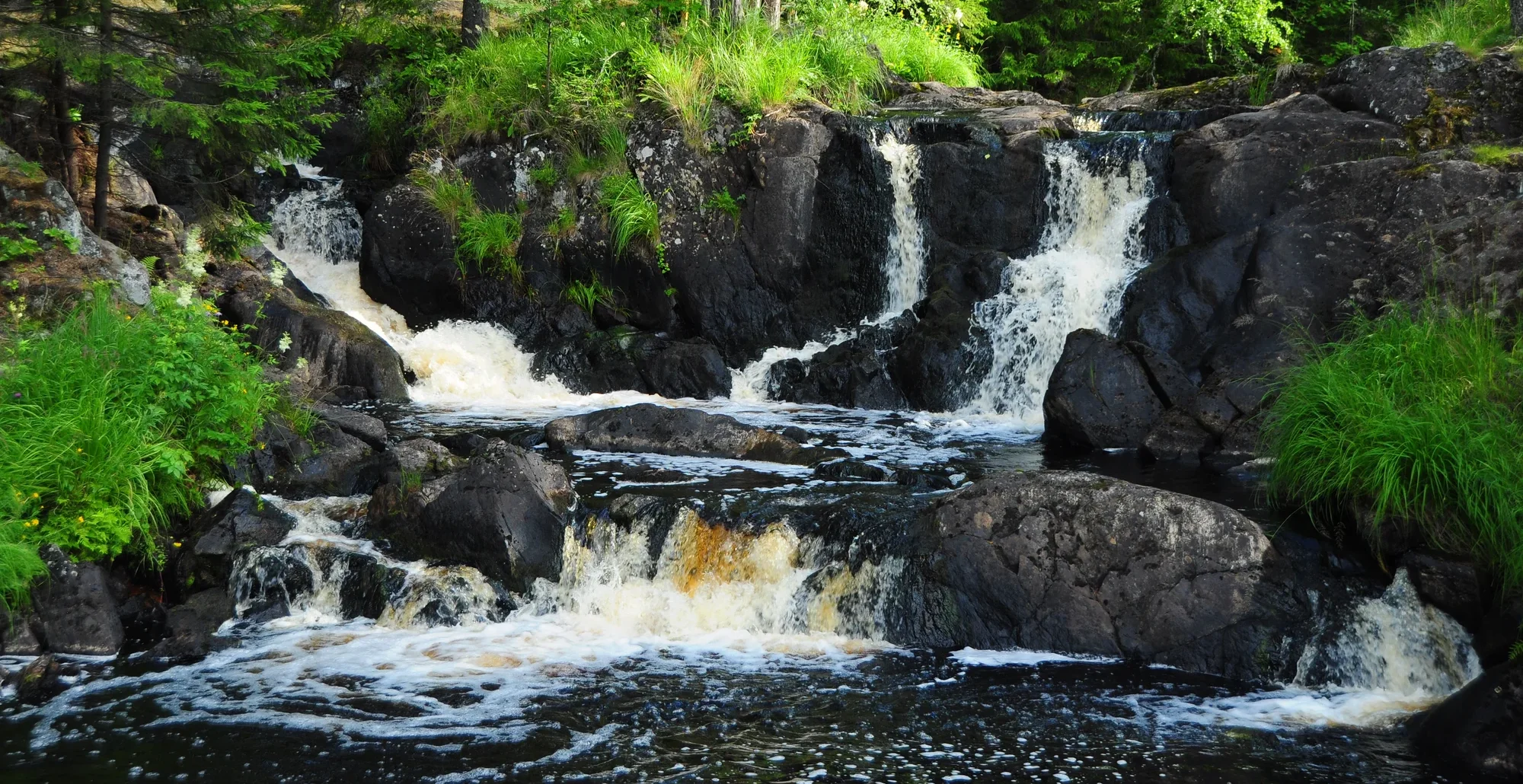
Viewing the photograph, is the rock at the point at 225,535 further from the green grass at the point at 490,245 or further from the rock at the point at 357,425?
the green grass at the point at 490,245

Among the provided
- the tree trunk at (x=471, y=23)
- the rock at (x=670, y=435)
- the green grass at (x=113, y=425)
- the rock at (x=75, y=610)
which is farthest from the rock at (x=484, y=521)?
the tree trunk at (x=471, y=23)

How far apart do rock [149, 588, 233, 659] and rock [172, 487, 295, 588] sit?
18 centimetres

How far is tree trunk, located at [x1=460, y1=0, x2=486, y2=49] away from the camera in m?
17.8

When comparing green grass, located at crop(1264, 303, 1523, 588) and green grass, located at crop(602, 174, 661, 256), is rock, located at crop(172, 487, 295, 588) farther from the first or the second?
green grass, located at crop(602, 174, 661, 256)

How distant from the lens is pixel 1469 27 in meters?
12.4

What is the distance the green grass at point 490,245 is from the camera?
1459 centimetres

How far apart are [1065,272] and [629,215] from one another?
5.35 m

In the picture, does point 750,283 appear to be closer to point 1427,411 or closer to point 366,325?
point 366,325

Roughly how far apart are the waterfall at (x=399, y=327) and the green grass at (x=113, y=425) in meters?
4.61

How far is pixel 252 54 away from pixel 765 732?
28.9 feet

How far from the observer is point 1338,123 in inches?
456

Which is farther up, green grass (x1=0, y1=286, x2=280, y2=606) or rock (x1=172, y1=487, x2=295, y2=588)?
green grass (x1=0, y1=286, x2=280, y2=606)

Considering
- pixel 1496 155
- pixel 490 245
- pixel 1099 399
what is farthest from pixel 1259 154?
pixel 490 245

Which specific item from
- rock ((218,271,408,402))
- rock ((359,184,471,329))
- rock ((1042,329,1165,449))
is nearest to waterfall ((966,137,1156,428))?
rock ((1042,329,1165,449))
